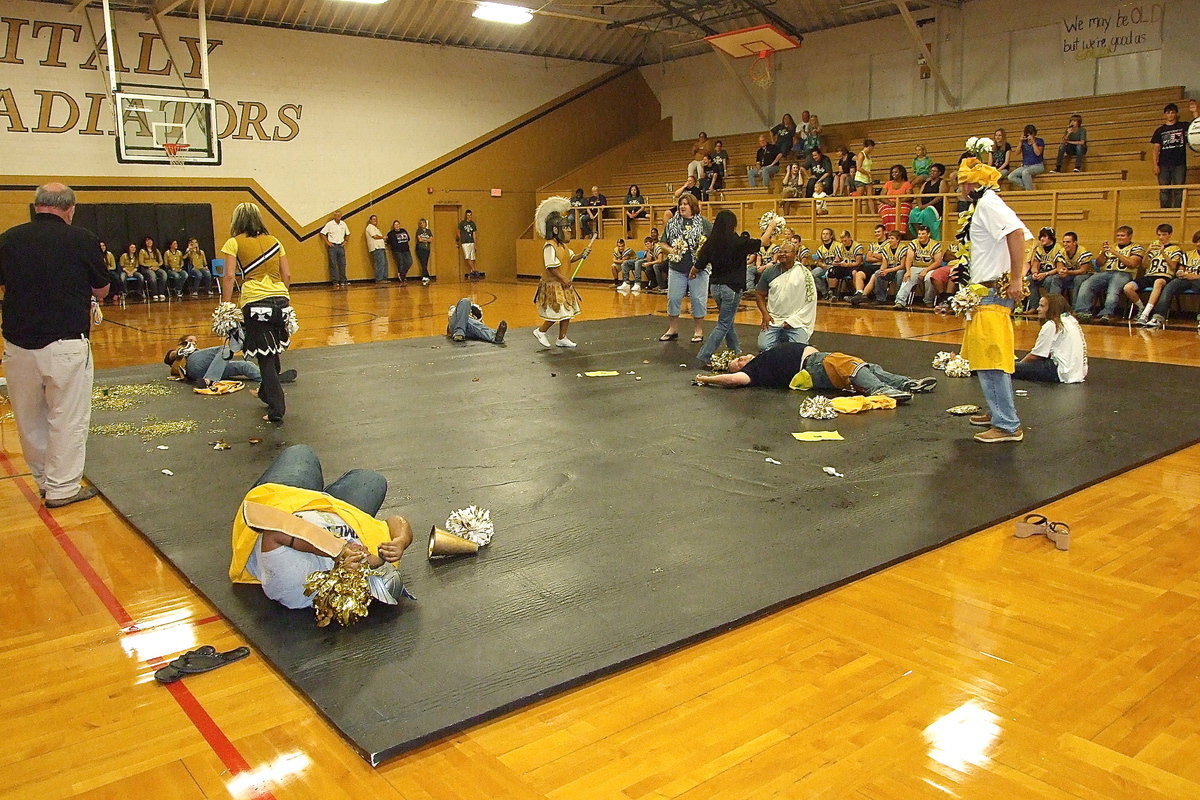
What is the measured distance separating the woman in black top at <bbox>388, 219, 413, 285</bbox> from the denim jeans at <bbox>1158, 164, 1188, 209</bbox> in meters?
15.4

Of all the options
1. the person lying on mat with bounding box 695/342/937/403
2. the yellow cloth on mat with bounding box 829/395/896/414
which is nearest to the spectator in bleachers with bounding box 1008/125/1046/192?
the person lying on mat with bounding box 695/342/937/403

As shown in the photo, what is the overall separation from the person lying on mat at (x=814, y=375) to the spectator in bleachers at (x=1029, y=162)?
906 cm

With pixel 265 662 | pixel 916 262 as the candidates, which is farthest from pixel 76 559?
pixel 916 262

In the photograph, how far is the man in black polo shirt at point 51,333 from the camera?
4641mm

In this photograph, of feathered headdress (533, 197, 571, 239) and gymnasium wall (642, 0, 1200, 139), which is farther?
gymnasium wall (642, 0, 1200, 139)

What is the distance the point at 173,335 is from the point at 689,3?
14183mm

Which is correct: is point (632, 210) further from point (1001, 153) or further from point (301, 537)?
point (301, 537)

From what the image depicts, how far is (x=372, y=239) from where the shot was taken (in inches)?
832

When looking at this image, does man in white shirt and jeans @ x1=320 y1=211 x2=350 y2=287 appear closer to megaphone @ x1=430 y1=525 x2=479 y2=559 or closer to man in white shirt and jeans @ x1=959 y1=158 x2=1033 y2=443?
man in white shirt and jeans @ x1=959 y1=158 x2=1033 y2=443

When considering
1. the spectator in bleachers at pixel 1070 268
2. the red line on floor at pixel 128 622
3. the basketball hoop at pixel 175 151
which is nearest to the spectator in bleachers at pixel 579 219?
the basketball hoop at pixel 175 151

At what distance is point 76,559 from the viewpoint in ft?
13.2

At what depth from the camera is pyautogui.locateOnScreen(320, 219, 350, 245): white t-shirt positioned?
20.4 meters

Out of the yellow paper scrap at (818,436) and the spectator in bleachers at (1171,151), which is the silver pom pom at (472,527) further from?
the spectator in bleachers at (1171,151)

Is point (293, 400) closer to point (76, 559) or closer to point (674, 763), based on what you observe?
point (76, 559)
